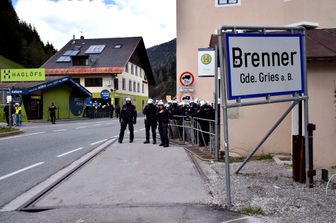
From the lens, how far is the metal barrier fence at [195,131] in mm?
10785

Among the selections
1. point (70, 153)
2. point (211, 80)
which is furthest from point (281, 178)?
point (211, 80)

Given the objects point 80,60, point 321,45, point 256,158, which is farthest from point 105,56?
point 321,45

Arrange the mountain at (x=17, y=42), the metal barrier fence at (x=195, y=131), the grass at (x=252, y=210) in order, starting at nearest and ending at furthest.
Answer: the grass at (x=252, y=210), the metal barrier fence at (x=195, y=131), the mountain at (x=17, y=42)

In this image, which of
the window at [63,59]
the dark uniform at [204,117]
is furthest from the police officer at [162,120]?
the window at [63,59]

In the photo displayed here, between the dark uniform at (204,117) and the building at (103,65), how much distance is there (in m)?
31.8

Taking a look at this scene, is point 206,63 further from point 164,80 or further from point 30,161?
point 164,80

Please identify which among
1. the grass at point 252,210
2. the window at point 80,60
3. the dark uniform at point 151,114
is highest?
the window at point 80,60

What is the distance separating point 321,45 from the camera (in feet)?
28.1

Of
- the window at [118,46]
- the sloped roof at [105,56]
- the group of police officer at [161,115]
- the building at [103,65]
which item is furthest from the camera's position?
the window at [118,46]

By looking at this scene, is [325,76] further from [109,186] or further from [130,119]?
[130,119]

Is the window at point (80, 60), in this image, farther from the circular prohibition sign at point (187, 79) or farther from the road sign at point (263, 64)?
the road sign at point (263, 64)

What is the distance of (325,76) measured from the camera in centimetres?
829

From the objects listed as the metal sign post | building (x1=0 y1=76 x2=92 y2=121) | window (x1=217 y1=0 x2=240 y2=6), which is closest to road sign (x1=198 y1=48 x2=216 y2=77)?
the metal sign post

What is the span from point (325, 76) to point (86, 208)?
5891 millimetres
